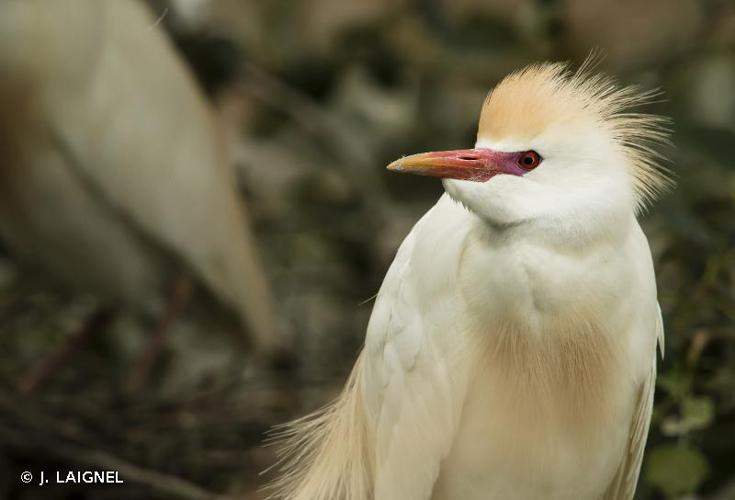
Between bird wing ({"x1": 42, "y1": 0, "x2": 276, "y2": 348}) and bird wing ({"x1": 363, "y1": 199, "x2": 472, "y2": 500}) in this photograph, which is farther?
bird wing ({"x1": 42, "y1": 0, "x2": 276, "y2": 348})

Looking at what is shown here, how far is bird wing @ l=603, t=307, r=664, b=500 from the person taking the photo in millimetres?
1141

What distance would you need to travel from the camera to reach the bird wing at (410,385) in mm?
1123

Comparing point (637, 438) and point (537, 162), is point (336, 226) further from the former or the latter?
point (537, 162)

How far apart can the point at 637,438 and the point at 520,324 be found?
22 centimetres

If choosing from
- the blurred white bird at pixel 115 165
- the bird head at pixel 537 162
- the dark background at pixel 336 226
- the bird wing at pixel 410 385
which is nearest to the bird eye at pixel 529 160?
the bird head at pixel 537 162

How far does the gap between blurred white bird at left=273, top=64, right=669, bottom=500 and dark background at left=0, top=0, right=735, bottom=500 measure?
0.23 metres

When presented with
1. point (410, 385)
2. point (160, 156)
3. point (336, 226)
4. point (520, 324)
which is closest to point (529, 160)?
point (520, 324)

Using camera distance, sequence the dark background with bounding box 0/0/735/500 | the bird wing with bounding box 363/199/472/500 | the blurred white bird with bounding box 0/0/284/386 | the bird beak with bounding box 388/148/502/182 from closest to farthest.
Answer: the bird beak with bounding box 388/148/502/182, the bird wing with bounding box 363/199/472/500, the dark background with bounding box 0/0/735/500, the blurred white bird with bounding box 0/0/284/386

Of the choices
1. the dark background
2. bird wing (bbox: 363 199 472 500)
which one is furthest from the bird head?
the dark background

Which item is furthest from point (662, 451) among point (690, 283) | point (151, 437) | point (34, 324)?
point (34, 324)

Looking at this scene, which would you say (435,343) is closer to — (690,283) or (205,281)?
(690,283)

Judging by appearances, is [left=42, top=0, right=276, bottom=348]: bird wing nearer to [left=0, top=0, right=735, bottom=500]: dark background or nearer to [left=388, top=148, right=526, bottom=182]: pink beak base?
[left=0, top=0, right=735, bottom=500]: dark background

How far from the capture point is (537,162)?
930 millimetres

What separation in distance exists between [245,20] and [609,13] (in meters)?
1.00
